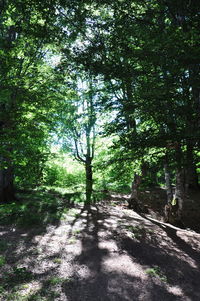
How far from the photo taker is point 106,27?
5.69 m

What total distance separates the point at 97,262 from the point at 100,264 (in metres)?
0.12

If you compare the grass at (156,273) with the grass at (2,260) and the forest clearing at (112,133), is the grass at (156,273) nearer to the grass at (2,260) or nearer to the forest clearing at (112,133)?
the forest clearing at (112,133)

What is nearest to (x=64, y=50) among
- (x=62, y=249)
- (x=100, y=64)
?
(x=100, y=64)

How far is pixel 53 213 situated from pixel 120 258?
4.70m

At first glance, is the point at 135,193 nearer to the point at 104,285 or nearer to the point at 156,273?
the point at 156,273

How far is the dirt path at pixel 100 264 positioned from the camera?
381 centimetres

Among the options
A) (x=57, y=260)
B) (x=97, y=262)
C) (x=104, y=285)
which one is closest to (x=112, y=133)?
(x=97, y=262)

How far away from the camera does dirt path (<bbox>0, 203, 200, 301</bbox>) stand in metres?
3.81

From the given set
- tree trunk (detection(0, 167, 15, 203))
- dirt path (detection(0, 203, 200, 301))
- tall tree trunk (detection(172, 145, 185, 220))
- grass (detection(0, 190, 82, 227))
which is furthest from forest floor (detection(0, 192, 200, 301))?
tree trunk (detection(0, 167, 15, 203))

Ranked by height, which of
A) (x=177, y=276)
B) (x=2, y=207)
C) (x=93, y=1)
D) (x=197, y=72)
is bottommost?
(x=177, y=276)

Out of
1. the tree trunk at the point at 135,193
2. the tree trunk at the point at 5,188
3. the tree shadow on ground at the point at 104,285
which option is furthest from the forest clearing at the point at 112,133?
the tree trunk at the point at 135,193

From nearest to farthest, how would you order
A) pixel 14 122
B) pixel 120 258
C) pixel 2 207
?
pixel 120 258 < pixel 14 122 < pixel 2 207

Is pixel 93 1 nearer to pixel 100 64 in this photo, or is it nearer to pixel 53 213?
pixel 100 64

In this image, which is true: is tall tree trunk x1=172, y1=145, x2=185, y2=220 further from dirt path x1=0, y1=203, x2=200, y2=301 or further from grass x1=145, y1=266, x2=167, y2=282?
grass x1=145, y1=266, x2=167, y2=282
